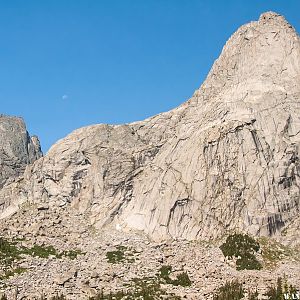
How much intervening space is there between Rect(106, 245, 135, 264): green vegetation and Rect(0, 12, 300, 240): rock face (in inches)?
274

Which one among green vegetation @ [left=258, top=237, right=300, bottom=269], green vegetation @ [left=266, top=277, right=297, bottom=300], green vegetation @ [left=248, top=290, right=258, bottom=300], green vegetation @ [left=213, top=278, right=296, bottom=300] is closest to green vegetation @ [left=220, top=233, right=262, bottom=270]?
green vegetation @ [left=258, top=237, right=300, bottom=269]

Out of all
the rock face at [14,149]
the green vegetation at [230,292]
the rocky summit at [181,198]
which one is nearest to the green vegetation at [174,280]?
the rocky summit at [181,198]

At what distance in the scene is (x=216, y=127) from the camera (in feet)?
392

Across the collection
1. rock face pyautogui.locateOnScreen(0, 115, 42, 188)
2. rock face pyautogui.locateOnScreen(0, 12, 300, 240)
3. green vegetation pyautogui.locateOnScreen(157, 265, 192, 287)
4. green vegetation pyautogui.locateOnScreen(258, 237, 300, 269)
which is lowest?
green vegetation pyautogui.locateOnScreen(157, 265, 192, 287)

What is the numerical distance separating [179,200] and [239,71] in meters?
36.2

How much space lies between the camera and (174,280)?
300 feet

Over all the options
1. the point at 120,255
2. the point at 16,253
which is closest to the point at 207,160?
the point at 120,255

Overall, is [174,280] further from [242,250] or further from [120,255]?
[120,255]

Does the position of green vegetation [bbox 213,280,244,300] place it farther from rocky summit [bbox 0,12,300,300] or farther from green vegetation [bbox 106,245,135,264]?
green vegetation [bbox 106,245,135,264]

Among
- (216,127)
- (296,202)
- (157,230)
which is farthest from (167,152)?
(296,202)

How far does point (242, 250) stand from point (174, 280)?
13.4m

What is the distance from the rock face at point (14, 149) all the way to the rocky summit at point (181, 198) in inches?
1326

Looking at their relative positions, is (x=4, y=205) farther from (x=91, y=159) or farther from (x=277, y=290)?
(x=277, y=290)

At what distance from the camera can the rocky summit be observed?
92.8 metres
